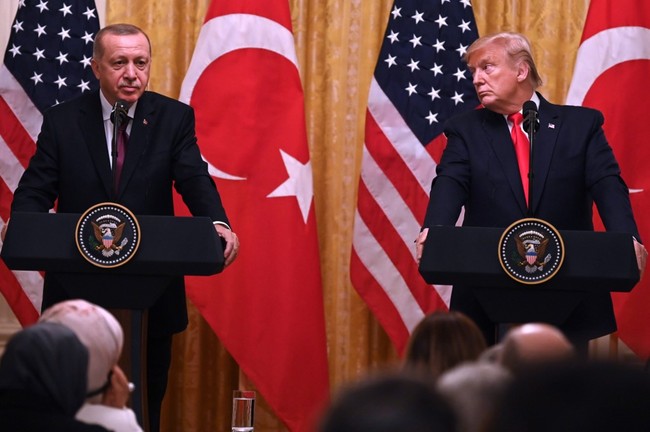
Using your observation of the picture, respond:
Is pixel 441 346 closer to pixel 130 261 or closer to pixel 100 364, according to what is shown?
pixel 100 364

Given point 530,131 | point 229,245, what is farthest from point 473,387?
point 229,245

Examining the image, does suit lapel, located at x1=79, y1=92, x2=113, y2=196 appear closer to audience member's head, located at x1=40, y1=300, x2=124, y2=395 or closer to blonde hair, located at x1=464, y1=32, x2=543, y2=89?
blonde hair, located at x1=464, y1=32, x2=543, y2=89

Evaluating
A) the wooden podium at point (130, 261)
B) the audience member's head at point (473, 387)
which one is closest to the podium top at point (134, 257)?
the wooden podium at point (130, 261)

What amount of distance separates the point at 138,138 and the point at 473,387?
317 centimetres

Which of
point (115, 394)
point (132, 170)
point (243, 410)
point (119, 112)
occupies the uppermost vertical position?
point (119, 112)

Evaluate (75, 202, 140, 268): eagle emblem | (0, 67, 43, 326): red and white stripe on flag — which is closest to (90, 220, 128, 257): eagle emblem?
(75, 202, 140, 268): eagle emblem

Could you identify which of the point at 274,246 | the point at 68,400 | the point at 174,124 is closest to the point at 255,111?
the point at 274,246

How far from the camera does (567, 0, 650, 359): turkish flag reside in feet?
19.2

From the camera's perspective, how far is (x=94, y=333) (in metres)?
2.41

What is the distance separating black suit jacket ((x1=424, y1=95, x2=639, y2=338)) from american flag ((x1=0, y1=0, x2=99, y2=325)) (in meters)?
2.54

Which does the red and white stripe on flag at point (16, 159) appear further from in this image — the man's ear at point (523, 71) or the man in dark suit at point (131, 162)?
the man's ear at point (523, 71)

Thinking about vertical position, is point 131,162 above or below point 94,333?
above

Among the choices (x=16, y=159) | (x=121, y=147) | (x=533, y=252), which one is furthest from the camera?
(x=16, y=159)

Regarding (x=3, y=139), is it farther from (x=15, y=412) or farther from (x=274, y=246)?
(x=15, y=412)
